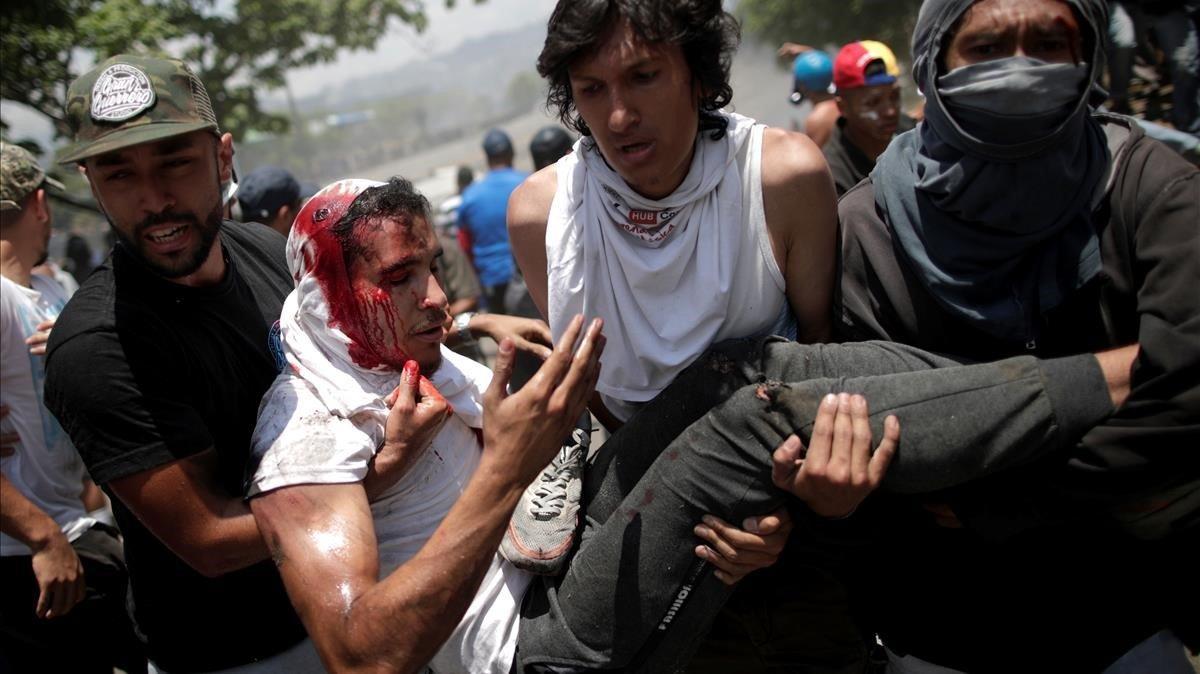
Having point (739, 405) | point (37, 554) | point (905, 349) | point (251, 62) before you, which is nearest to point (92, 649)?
point (37, 554)

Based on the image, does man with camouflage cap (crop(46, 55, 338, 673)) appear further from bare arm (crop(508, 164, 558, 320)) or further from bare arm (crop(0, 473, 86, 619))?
bare arm (crop(0, 473, 86, 619))

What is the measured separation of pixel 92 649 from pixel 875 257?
9.75 ft

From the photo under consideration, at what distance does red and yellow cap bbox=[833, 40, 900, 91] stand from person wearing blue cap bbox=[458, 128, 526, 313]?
327 cm

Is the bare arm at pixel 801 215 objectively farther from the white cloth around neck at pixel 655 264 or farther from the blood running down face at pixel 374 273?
the blood running down face at pixel 374 273

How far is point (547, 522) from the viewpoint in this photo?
2.10m

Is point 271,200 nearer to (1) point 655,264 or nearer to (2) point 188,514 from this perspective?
(2) point 188,514

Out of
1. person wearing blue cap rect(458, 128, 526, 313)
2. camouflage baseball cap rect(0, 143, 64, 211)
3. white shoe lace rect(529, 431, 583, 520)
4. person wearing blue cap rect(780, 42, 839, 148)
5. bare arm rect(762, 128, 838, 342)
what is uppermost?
camouflage baseball cap rect(0, 143, 64, 211)

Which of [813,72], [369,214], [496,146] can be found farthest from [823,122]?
[369,214]

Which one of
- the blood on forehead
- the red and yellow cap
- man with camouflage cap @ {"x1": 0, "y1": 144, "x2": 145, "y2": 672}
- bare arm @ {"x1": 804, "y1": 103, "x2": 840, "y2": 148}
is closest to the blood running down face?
the blood on forehead

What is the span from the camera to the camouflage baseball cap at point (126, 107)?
2.11 meters

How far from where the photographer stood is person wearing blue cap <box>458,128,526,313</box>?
7.30 m

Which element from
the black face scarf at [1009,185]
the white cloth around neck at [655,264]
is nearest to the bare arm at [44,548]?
the white cloth around neck at [655,264]

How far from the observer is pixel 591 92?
6.82ft

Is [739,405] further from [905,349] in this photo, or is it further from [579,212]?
[579,212]
